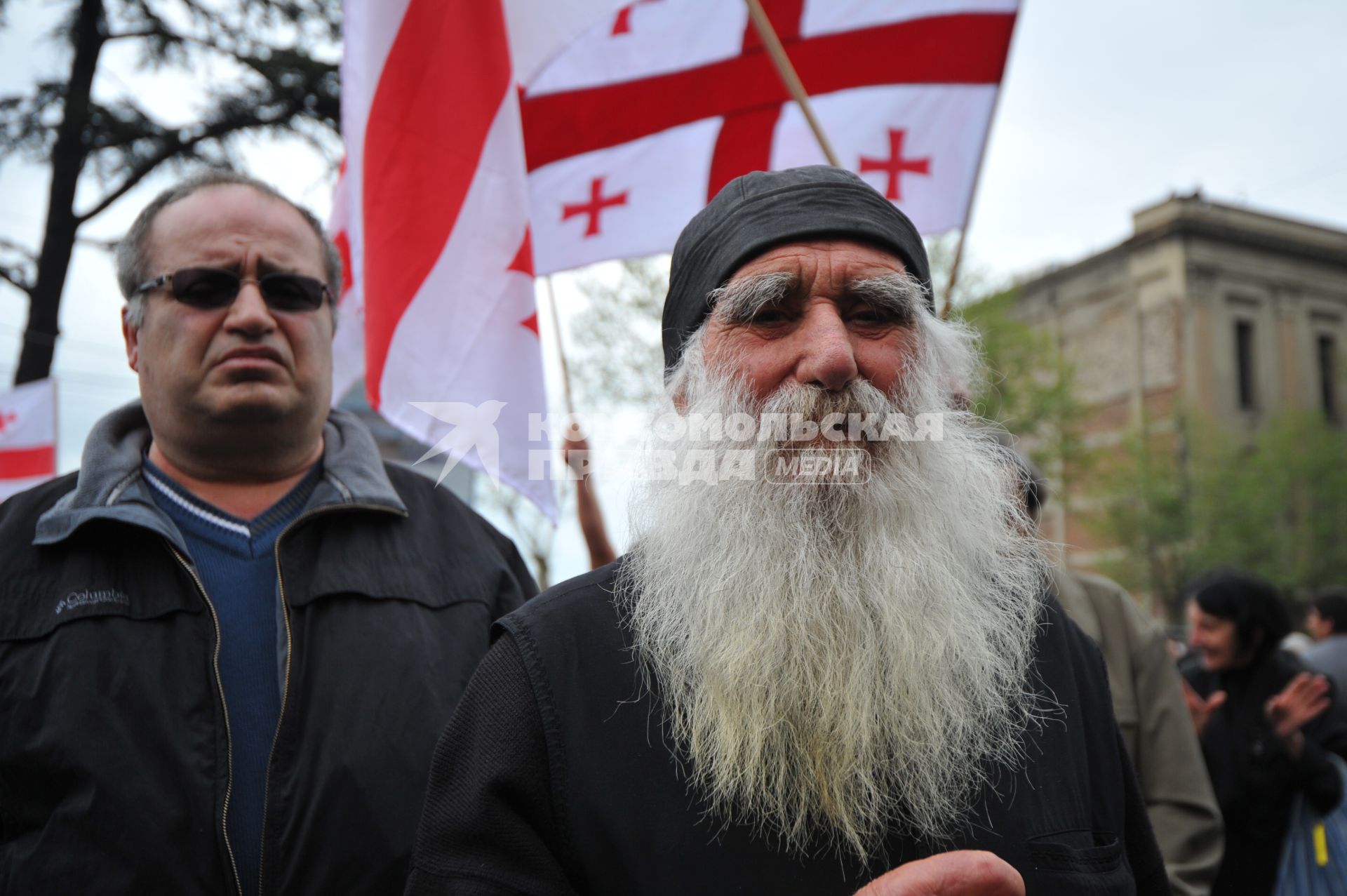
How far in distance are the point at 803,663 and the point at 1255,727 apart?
9.92ft

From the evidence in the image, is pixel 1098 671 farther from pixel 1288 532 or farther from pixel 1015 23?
pixel 1288 532

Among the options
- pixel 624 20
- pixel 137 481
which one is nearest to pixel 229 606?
pixel 137 481

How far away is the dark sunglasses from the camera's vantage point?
88.9 inches

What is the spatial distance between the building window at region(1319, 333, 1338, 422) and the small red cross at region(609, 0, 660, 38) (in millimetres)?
32354

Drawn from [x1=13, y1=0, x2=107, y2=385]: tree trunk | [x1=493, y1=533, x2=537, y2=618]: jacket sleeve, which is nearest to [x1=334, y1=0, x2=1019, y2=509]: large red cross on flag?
[x1=493, y1=533, x2=537, y2=618]: jacket sleeve

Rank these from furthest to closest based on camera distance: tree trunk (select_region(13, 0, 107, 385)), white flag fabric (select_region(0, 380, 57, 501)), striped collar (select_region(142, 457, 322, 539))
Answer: tree trunk (select_region(13, 0, 107, 385)), white flag fabric (select_region(0, 380, 57, 501)), striped collar (select_region(142, 457, 322, 539))

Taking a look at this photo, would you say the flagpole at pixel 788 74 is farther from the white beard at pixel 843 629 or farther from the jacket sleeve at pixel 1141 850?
the jacket sleeve at pixel 1141 850

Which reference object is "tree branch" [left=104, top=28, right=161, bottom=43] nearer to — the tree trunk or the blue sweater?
the tree trunk

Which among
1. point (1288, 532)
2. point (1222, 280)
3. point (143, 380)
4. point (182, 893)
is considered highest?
point (1222, 280)

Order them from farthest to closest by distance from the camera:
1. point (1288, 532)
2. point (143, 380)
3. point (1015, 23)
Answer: point (1288, 532) → point (1015, 23) → point (143, 380)

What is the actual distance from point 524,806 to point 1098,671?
97 centimetres

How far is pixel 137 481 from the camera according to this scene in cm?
218

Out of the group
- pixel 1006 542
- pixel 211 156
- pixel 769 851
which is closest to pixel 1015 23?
pixel 1006 542

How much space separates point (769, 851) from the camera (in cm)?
142
